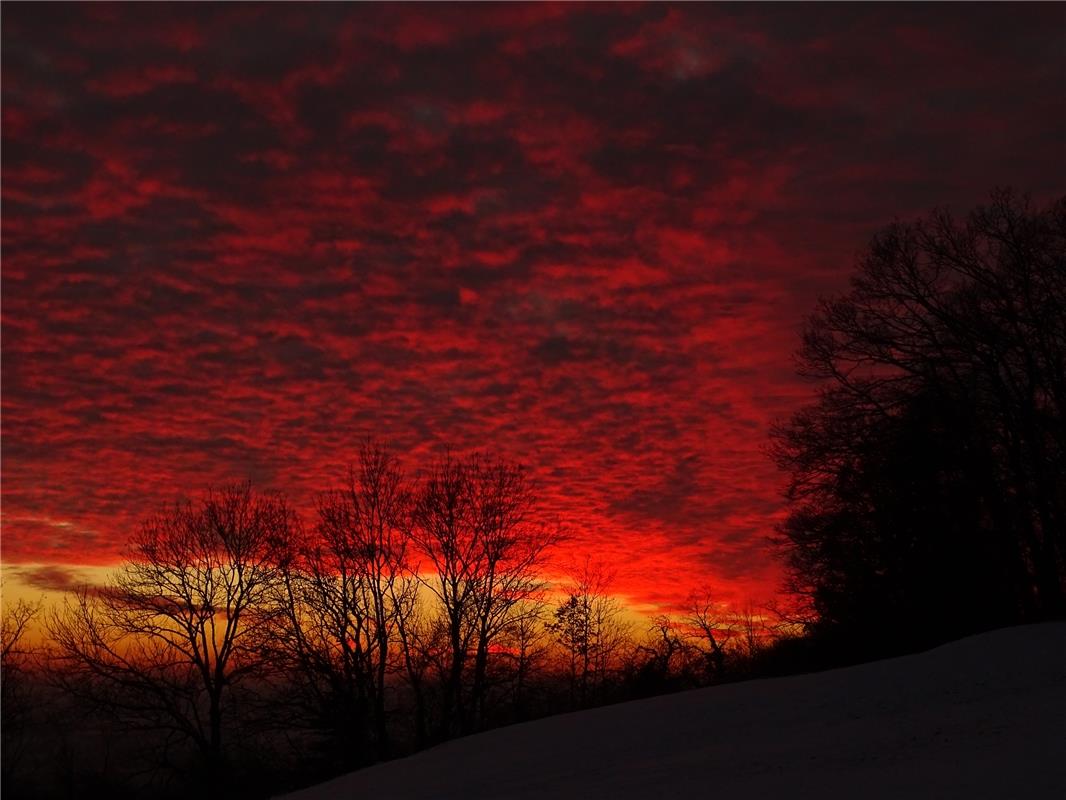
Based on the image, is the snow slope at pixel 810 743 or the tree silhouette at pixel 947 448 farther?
the tree silhouette at pixel 947 448

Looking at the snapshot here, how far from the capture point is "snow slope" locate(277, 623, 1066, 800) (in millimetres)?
15570

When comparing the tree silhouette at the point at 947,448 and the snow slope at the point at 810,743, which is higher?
the tree silhouette at the point at 947,448

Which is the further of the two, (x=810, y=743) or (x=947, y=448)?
(x=947, y=448)

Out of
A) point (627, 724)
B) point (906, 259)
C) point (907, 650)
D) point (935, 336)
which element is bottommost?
point (627, 724)

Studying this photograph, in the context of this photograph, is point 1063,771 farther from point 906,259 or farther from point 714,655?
point 714,655

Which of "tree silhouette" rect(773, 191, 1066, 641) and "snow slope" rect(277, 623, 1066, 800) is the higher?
"tree silhouette" rect(773, 191, 1066, 641)

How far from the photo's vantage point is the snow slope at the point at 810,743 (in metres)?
15.6

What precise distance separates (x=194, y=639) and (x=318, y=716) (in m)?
7.56

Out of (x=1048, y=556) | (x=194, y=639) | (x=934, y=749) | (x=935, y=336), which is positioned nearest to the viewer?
(x=934, y=749)

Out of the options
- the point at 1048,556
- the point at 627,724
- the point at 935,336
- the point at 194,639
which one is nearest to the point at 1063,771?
the point at 627,724

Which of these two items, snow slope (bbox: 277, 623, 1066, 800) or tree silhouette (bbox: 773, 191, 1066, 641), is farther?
tree silhouette (bbox: 773, 191, 1066, 641)

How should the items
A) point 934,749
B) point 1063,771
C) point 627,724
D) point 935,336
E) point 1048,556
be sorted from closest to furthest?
point 1063,771 < point 934,749 < point 627,724 < point 1048,556 < point 935,336

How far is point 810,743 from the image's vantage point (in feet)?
63.2

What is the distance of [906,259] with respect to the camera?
35406mm
